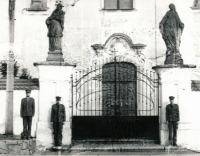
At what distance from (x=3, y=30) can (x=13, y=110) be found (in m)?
5.35

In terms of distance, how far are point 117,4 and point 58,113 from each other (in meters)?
6.46

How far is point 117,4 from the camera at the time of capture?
54.1 feet

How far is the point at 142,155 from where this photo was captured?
11109 millimetres

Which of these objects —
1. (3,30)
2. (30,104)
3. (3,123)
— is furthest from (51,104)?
(3,30)

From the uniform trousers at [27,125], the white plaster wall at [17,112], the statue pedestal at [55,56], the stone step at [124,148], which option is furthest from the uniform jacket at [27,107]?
the stone step at [124,148]

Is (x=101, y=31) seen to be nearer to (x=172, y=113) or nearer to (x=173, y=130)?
(x=172, y=113)

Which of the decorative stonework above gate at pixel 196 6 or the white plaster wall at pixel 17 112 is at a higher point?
the decorative stonework above gate at pixel 196 6

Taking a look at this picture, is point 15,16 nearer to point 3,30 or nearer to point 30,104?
point 3,30

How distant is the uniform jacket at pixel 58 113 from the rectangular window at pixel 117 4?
20.0ft

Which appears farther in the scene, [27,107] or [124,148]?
[124,148]

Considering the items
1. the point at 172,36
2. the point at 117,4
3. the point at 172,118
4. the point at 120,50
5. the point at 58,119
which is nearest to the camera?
the point at 58,119

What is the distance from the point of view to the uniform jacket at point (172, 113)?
1191cm

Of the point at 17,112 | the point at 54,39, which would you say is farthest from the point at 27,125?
the point at 54,39

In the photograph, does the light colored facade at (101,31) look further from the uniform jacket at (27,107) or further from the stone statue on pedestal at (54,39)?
the uniform jacket at (27,107)
